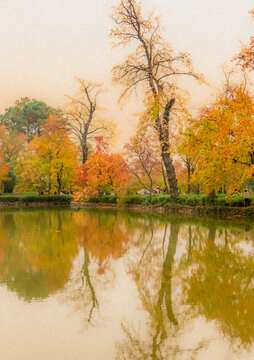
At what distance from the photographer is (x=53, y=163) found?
102 ft

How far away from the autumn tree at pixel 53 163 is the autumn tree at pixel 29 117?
1865cm

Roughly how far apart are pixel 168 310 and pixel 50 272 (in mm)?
2491

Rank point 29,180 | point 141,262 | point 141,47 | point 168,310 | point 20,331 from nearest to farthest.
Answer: point 20,331 < point 168,310 < point 141,262 < point 141,47 < point 29,180

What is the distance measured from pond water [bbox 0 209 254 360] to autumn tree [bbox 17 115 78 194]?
78.1 ft

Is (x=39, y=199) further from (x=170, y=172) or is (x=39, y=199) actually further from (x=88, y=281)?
(x=88, y=281)

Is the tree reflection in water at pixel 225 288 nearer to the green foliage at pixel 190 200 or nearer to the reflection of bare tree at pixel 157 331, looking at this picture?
the reflection of bare tree at pixel 157 331

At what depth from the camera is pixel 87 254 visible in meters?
7.25

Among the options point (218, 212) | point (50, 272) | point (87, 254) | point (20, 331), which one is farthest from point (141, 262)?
point (218, 212)

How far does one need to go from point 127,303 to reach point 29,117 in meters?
49.4

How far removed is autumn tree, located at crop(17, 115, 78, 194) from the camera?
31.2 m

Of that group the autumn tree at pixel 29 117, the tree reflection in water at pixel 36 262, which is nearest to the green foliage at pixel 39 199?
the autumn tree at pixel 29 117

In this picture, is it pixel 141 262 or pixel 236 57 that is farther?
pixel 236 57

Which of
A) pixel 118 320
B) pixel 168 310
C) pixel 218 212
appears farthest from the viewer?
pixel 218 212

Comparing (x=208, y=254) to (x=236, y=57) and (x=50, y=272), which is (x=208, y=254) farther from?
(x=236, y=57)
